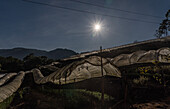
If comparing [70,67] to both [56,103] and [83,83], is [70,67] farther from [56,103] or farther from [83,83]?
[83,83]

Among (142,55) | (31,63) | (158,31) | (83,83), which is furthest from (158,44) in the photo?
(158,31)

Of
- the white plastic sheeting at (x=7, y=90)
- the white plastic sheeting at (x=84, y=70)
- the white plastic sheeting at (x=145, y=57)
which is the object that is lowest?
the white plastic sheeting at (x=7, y=90)

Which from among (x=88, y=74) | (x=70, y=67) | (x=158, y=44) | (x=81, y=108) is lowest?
(x=81, y=108)

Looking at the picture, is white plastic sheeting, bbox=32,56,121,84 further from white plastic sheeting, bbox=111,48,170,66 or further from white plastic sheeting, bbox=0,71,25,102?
white plastic sheeting, bbox=111,48,170,66

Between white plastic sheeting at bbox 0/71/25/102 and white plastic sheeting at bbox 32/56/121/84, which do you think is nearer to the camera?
white plastic sheeting at bbox 32/56/121/84

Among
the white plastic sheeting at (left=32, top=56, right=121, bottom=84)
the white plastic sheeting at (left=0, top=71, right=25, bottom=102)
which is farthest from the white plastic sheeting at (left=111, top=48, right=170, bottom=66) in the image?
the white plastic sheeting at (left=0, top=71, right=25, bottom=102)

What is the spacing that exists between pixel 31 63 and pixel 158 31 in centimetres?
5229

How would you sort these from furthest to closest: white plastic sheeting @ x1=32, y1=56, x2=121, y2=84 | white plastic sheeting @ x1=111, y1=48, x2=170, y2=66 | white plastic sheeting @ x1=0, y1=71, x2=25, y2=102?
white plastic sheeting @ x1=111, y1=48, x2=170, y2=66 → white plastic sheeting @ x1=0, y1=71, x2=25, y2=102 → white plastic sheeting @ x1=32, y1=56, x2=121, y2=84

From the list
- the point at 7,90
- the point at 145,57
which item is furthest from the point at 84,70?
the point at 7,90

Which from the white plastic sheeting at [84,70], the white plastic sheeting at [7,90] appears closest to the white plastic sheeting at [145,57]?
the white plastic sheeting at [84,70]

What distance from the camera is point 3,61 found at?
30625 millimetres

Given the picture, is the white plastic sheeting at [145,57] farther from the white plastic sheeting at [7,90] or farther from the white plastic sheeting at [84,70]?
the white plastic sheeting at [7,90]

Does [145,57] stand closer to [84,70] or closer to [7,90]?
[84,70]

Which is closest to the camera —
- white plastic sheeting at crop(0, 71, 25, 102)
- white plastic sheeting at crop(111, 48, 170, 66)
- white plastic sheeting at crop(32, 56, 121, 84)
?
white plastic sheeting at crop(32, 56, 121, 84)
